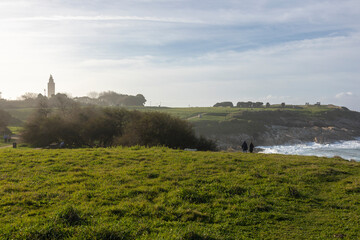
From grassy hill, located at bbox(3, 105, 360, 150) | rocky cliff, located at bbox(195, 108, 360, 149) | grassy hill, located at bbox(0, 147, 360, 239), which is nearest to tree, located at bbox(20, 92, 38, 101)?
grassy hill, located at bbox(3, 105, 360, 150)

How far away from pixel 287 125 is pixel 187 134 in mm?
106748

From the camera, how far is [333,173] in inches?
636

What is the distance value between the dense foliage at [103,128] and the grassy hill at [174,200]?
18.3 metres

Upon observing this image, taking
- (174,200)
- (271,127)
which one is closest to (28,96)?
(271,127)

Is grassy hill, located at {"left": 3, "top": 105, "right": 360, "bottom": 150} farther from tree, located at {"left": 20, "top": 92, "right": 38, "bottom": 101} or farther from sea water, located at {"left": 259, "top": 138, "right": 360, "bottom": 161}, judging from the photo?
tree, located at {"left": 20, "top": 92, "right": 38, "bottom": 101}

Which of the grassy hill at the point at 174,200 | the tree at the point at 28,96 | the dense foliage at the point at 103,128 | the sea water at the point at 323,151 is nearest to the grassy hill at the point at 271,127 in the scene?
the sea water at the point at 323,151

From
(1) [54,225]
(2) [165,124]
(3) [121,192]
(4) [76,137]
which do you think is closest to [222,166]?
(3) [121,192]

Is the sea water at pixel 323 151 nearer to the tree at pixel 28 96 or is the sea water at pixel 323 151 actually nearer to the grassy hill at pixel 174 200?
the grassy hill at pixel 174 200

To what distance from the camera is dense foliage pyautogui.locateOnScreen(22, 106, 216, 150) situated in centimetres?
3597

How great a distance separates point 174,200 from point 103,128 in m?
34.6

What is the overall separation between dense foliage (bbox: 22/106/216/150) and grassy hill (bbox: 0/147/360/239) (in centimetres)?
1825

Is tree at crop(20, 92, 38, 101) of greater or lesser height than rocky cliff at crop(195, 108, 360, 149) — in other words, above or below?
above

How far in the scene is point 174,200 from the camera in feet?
34.8

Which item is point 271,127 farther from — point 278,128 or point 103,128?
point 103,128
